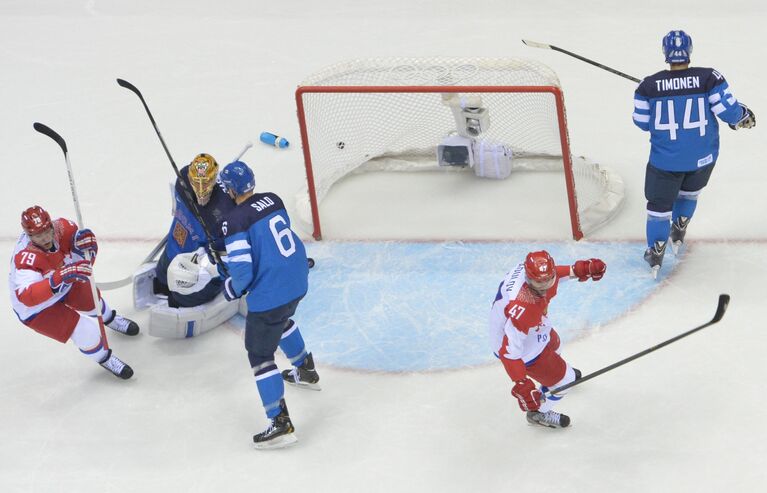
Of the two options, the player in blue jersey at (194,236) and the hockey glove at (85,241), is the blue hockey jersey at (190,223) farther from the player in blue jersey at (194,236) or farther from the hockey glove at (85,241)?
the hockey glove at (85,241)

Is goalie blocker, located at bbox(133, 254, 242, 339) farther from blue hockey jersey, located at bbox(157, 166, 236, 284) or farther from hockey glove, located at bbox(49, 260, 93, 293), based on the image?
hockey glove, located at bbox(49, 260, 93, 293)

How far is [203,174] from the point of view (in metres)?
4.45

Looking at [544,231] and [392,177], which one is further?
[392,177]

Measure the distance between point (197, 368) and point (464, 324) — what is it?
46.5 inches

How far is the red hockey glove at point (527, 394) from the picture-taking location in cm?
389

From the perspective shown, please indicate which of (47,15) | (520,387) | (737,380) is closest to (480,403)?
(520,387)

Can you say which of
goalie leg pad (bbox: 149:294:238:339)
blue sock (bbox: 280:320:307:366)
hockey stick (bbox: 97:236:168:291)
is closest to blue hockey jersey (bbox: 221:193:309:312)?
blue sock (bbox: 280:320:307:366)

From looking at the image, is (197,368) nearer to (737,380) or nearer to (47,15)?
(737,380)

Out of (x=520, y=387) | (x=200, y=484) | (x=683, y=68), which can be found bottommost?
(x=200, y=484)

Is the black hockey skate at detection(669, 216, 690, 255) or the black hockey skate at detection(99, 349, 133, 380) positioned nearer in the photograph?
the black hockey skate at detection(99, 349, 133, 380)

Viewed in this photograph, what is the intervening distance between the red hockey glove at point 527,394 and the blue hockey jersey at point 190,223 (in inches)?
57.4

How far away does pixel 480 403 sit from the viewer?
14.1 ft

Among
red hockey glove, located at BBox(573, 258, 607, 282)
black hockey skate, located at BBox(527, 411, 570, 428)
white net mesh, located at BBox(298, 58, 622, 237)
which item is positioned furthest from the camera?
white net mesh, located at BBox(298, 58, 622, 237)

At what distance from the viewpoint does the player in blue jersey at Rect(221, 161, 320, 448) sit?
3.97m
